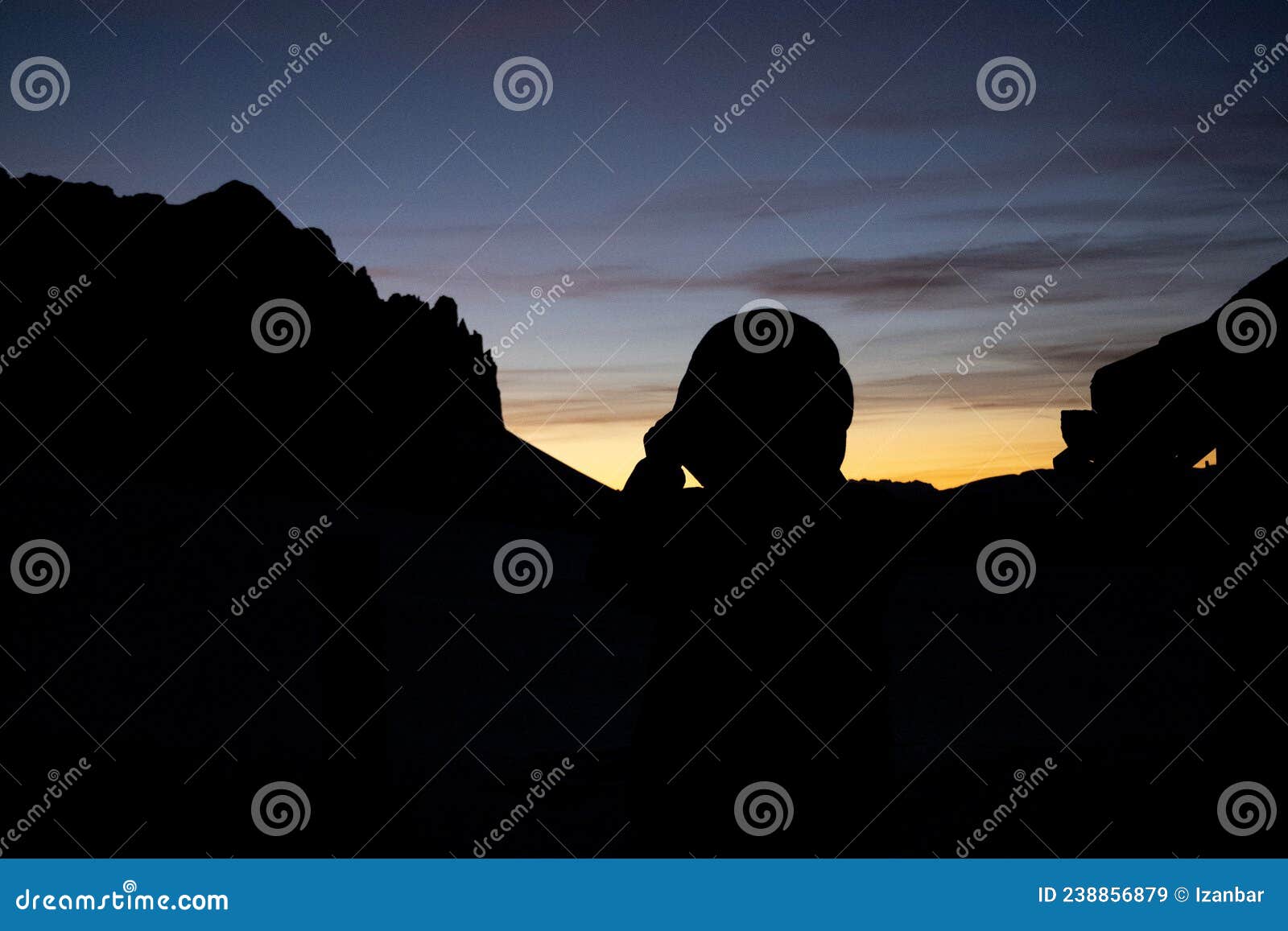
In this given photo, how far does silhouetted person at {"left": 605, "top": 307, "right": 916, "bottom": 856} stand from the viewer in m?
2.84

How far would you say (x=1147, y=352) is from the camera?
136 inches

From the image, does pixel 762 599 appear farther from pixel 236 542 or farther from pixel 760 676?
pixel 236 542

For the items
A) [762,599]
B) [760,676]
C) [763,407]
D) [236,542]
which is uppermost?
[763,407]

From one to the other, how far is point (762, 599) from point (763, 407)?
591mm

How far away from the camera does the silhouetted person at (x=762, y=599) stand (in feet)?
9.33

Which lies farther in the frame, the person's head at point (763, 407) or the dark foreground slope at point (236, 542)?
the dark foreground slope at point (236, 542)

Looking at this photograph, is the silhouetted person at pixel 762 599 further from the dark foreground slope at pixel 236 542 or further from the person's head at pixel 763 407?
the dark foreground slope at pixel 236 542

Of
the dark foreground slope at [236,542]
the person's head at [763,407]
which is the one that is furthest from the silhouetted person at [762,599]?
the dark foreground slope at [236,542]

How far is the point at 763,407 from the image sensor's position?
9.50ft

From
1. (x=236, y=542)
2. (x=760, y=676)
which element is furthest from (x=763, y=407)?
(x=236, y=542)

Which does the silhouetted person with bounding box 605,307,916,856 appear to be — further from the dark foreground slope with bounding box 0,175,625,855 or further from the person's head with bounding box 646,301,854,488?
the dark foreground slope with bounding box 0,175,625,855

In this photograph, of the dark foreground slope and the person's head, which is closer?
the person's head

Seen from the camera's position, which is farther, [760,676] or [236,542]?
[236,542]

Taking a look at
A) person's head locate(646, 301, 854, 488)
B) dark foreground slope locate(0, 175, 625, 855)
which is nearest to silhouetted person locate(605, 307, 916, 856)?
person's head locate(646, 301, 854, 488)
